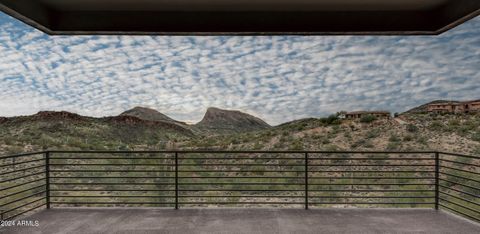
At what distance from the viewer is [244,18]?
3.49 m

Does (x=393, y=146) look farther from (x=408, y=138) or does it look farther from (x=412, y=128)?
(x=412, y=128)

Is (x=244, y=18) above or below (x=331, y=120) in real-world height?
above

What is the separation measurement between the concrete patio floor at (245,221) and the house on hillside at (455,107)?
1313 cm

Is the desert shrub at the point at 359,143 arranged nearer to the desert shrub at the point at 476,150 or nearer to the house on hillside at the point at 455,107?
the desert shrub at the point at 476,150

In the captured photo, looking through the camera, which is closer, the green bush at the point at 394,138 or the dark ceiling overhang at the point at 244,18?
the dark ceiling overhang at the point at 244,18

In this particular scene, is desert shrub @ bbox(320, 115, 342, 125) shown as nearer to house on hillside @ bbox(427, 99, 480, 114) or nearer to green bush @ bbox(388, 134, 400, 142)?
green bush @ bbox(388, 134, 400, 142)

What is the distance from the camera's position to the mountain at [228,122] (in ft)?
53.4

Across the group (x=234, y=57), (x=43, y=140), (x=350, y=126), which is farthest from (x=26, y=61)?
(x=350, y=126)

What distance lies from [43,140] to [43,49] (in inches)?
171

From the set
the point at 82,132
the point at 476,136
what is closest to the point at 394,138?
the point at 476,136

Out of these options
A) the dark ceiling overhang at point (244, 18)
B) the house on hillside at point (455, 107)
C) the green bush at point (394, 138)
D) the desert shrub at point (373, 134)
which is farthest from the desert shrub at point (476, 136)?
the dark ceiling overhang at point (244, 18)

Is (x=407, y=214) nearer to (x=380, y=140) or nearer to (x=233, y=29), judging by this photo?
(x=233, y=29)

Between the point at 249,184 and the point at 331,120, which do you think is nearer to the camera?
the point at 249,184

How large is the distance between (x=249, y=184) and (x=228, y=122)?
1333 centimetres
